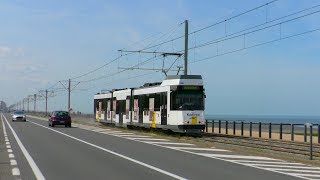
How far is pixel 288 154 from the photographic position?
72.8 feet

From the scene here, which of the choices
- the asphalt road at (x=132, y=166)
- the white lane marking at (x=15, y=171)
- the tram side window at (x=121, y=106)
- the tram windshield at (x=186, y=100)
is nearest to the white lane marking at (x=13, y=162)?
the asphalt road at (x=132, y=166)

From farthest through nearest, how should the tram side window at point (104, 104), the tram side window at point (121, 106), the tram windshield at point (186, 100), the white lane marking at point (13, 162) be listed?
1. the tram side window at point (104, 104)
2. the tram side window at point (121, 106)
3. the tram windshield at point (186, 100)
4. the white lane marking at point (13, 162)

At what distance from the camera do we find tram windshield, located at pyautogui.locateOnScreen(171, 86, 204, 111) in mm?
34438

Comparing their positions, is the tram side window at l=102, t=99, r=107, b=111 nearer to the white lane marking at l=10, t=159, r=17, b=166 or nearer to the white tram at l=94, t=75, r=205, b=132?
the white tram at l=94, t=75, r=205, b=132

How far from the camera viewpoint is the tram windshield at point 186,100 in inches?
1356

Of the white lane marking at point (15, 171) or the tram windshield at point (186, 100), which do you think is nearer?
the white lane marking at point (15, 171)

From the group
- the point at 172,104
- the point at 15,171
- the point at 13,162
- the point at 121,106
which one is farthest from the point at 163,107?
the point at 15,171

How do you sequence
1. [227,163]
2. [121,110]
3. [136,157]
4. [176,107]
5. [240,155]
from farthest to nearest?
[121,110]
[176,107]
[240,155]
[136,157]
[227,163]

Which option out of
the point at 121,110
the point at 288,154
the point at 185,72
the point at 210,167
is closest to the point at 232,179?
the point at 210,167

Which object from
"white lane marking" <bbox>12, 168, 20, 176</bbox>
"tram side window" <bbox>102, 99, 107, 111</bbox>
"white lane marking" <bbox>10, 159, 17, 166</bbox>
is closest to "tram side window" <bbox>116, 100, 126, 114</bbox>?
"tram side window" <bbox>102, 99, 107, 111</bbox>

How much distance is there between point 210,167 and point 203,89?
19.0 meters

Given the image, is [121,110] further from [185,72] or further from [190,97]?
[190,97]

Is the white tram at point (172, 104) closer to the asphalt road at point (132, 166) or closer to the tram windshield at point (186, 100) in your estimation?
the tram windshield at point (186, 100)

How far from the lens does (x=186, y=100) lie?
3462 centimetres
